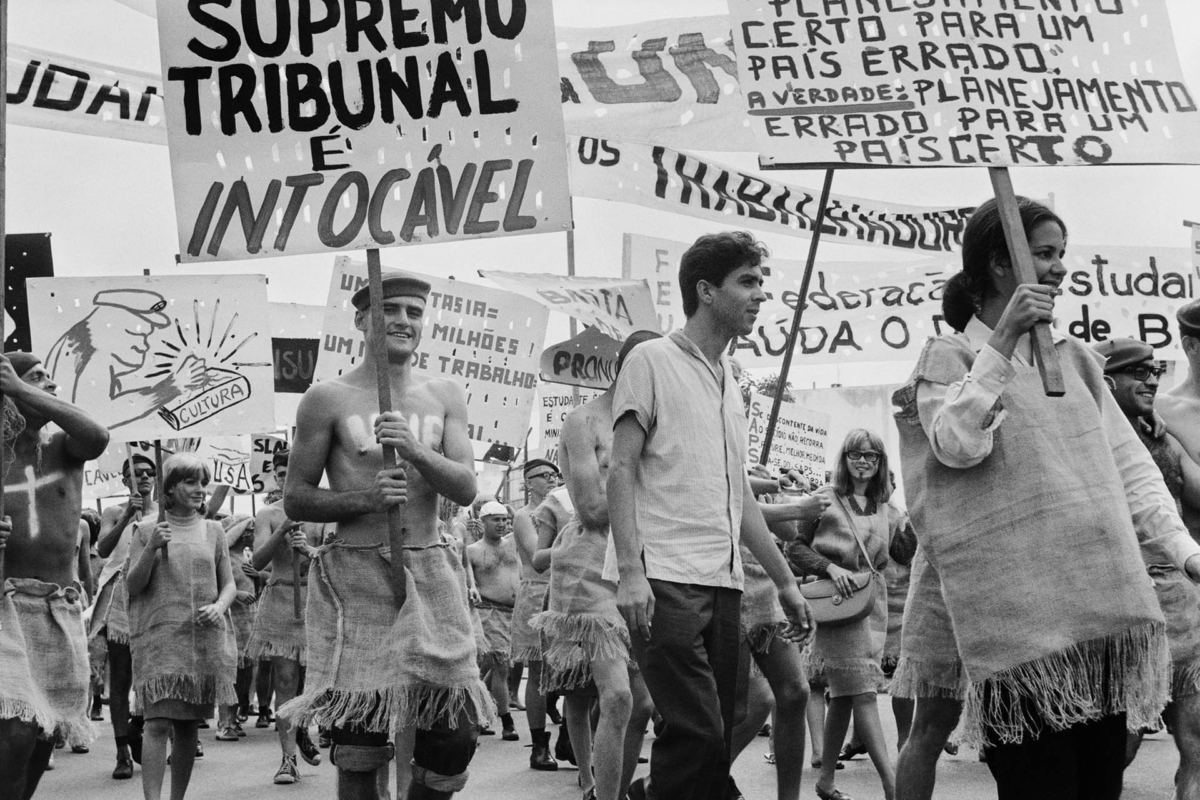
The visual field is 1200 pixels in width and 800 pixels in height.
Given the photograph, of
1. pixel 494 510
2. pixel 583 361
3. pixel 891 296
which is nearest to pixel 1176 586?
pixel 583 361

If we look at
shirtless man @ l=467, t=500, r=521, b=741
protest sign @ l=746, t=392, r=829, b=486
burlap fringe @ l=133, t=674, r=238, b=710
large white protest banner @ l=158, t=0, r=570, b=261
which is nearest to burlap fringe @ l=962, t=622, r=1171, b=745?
large white protest banner @ l=158, t=0, r=570, b=261

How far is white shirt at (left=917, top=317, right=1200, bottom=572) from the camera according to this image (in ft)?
12.2

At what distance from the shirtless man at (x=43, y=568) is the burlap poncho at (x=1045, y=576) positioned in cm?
342

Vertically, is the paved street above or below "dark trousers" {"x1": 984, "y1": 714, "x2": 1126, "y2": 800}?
below

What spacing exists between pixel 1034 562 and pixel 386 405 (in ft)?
7.95

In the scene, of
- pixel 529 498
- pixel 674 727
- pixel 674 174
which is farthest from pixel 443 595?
pixel 529 498

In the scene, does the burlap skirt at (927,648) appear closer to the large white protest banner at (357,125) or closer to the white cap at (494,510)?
the large white protest banner at (357,125)

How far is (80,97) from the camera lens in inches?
414

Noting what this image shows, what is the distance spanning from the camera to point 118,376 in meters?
9.61

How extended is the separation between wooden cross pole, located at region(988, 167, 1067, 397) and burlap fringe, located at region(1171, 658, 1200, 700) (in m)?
2.54

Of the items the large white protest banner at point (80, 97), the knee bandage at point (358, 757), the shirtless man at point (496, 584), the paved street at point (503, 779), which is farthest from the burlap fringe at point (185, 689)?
the shirtless man at point (496, 584)

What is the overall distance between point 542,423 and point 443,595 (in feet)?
48.7

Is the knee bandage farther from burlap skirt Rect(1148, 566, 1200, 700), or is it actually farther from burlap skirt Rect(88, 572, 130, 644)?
burlap skirt Rect(88, 572, 130, 644)

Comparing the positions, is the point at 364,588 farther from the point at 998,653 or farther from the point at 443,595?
the point at 998,653
